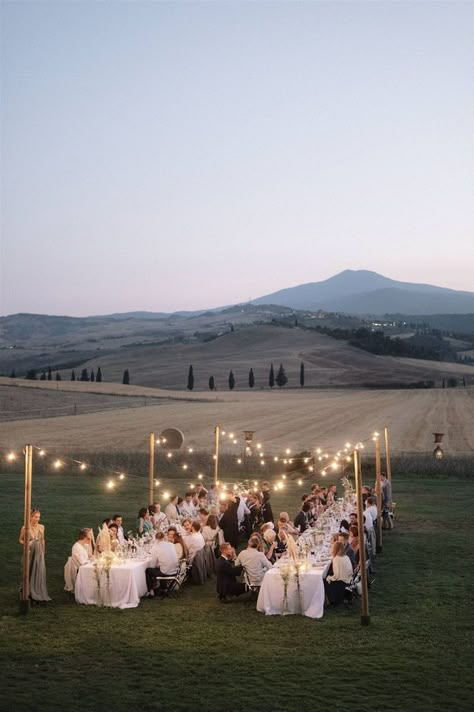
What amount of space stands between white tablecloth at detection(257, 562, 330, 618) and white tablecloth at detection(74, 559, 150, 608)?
2.28m

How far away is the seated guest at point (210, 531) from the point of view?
19.1m

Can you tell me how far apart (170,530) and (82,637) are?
3.96 metres

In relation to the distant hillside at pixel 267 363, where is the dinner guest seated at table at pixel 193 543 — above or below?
below

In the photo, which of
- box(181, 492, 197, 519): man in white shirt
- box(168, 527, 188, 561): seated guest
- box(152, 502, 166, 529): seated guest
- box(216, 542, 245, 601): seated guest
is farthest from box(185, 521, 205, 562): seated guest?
box(181, 492, 197, 519): man in white shirt

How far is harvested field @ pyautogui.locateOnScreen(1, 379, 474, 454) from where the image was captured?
147 feet

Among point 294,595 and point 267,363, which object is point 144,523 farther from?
point 267,363

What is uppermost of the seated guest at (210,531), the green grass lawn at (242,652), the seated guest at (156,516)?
the seated guest at (156,516)

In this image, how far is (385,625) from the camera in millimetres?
14039

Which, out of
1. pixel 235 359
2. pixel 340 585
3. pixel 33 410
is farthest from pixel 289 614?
pixel 235 359

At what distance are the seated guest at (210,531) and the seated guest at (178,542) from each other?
62.7 inches

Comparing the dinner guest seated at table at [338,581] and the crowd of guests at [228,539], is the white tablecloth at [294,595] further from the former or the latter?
the crowd of guests at [228,539]

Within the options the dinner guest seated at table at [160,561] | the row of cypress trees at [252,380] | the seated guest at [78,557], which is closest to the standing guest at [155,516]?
the dinner guest seated at table at [160,561]

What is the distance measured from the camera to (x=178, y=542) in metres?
17.2

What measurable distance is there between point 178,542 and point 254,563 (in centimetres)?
194
